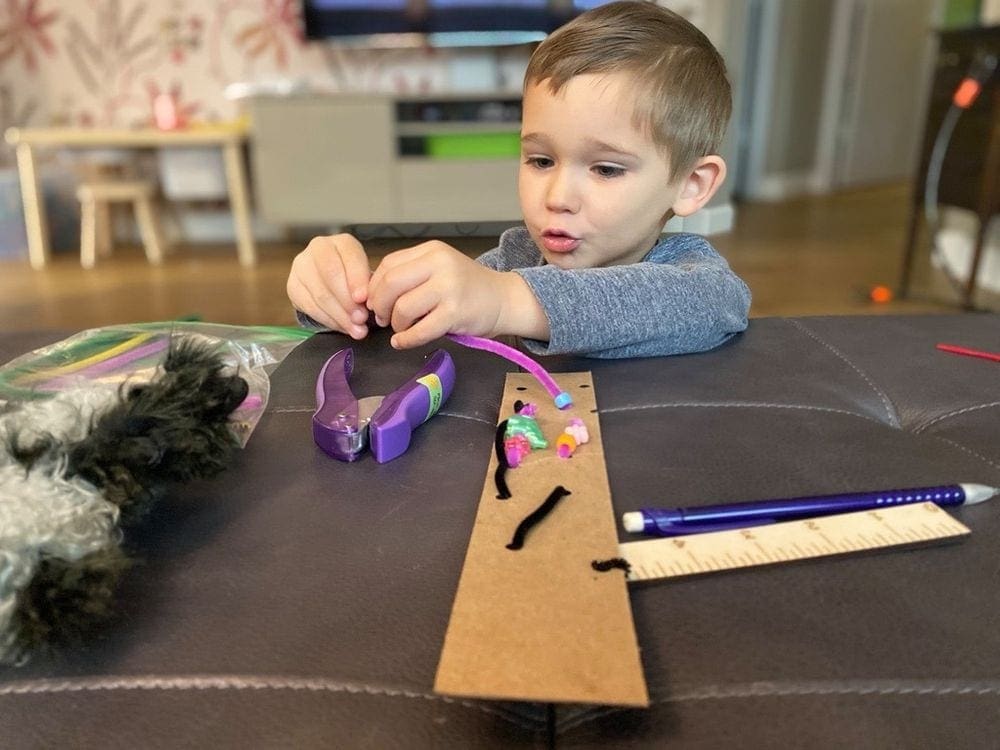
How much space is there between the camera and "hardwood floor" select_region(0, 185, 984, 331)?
2135mm

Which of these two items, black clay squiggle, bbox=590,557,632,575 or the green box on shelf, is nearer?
black clay squiggle, bbox=590,557,632,575

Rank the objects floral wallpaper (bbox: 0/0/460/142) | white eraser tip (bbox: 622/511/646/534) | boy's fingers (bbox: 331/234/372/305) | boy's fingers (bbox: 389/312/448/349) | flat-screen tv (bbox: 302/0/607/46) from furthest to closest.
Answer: floral wallpaper (bbox: 0/0/460/142) → flat-screen tv (bbox: 302/0/607/46) → boy's fingers (bbox: 331/234/372/305) → boy's fingers (bbox: 389/312/448/349) → white eraser tip (bbox: 622/511/646/534)

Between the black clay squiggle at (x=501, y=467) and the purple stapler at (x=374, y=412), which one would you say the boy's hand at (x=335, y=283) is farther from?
the black clay squiggle at (x=501, y=467)

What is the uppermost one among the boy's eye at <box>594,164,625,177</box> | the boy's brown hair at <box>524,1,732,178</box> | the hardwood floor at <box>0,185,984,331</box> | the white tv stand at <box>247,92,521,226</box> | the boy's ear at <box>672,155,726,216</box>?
the boy's brown hair at <box>524,1,732,178</box>

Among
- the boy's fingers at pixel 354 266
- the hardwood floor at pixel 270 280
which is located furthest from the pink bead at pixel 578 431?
the hardwood floor at pixel 270 280

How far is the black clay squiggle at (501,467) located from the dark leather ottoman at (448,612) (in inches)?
0.6

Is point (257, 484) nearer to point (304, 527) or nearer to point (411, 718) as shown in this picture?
point (304, 527)

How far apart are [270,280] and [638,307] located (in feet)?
6.66

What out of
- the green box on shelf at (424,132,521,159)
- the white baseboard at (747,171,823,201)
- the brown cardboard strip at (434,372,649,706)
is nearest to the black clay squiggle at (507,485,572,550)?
the brown cardboard strip at (434,372,649,706)

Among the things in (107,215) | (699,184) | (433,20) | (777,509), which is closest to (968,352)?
(699,184)

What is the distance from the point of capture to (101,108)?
121 inches

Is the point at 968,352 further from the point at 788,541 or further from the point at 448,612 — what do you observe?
the point at 448,612

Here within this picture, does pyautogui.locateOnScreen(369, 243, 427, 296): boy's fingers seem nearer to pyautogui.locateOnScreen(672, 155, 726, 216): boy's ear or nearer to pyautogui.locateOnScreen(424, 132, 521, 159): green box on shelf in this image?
pyautogui.locateOnScreen(672, 155, 726, 216): boy's ear

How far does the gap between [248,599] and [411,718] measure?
11 cm
